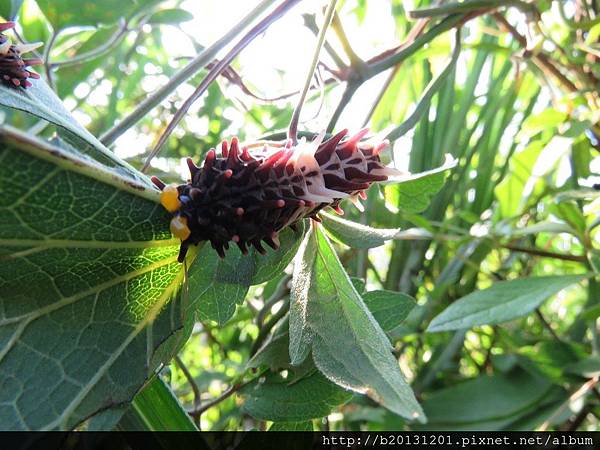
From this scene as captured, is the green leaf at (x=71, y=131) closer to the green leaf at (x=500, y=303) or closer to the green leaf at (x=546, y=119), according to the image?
the green leaf at (x=500, y=303)

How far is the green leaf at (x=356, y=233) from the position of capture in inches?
15.8

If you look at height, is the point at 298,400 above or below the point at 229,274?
below

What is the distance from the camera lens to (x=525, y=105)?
1060 millimetres

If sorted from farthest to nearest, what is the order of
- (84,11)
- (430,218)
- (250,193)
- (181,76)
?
(430,218), (84,11), (181,76), (250,193)

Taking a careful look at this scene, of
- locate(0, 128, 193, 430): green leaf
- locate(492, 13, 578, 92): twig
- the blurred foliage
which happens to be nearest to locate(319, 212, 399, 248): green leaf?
Result: the blurred foliage

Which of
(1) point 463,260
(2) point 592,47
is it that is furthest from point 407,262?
(2) point 592,47

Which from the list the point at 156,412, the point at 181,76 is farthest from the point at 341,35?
the point at 156,412

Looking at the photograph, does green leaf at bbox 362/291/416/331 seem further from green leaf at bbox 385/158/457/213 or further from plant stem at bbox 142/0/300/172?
plant stem at bbox 142/0/300/172

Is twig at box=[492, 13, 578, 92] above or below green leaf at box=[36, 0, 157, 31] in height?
below

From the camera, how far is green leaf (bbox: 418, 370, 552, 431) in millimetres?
738

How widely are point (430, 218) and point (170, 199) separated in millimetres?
695

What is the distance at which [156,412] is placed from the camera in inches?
16.2

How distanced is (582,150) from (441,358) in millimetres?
342

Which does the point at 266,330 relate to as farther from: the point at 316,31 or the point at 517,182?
the point at 517,182
